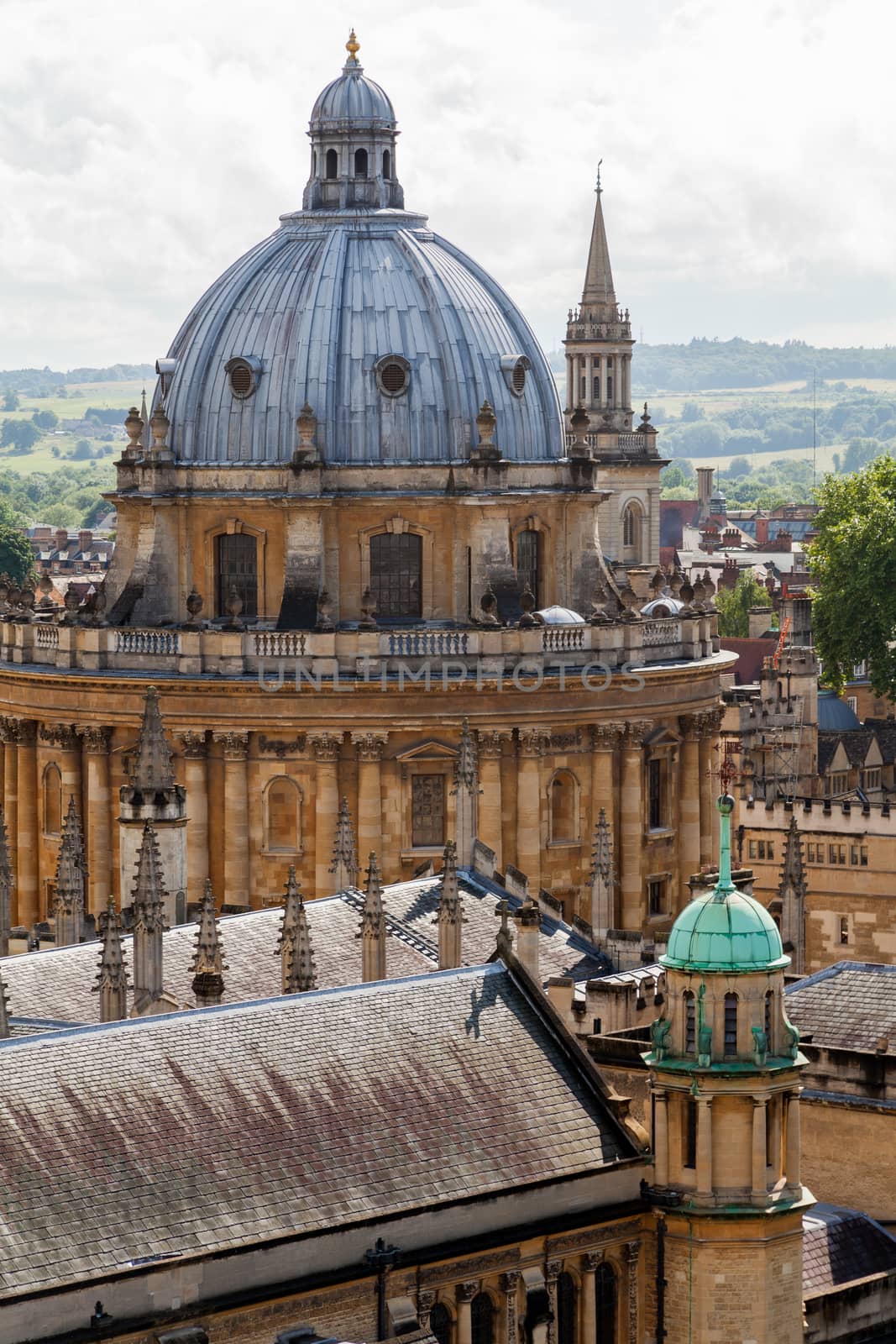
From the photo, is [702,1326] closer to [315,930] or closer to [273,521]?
[315,930]

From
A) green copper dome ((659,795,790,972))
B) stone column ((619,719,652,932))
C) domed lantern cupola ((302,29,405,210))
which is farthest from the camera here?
domed lantern cupola ((302,29,405,210))

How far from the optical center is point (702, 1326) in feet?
194

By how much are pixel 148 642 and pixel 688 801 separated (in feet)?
49.0

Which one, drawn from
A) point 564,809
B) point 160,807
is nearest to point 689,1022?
point 160,807

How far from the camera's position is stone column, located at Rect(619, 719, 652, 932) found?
335 feet

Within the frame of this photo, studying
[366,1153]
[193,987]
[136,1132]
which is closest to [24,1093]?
[136,1132]

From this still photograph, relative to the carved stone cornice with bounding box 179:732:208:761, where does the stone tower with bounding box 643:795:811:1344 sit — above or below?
below

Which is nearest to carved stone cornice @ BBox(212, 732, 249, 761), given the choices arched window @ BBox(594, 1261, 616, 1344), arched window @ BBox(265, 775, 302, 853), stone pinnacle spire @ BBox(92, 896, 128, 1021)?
arched window @ BBox(265, 775, 302, 853)

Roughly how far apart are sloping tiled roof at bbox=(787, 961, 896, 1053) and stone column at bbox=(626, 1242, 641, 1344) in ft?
38.0

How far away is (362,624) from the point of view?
99938 mm

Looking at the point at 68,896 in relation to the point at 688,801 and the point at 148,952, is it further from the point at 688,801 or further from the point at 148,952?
the point at 688,801

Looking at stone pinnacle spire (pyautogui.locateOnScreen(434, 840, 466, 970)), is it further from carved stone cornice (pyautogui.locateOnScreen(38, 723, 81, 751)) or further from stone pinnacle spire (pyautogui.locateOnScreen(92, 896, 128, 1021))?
carved stone cornice (pyautogui.locateOnScreen(38, 723, 81, 751))

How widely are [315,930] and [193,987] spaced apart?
317 inches

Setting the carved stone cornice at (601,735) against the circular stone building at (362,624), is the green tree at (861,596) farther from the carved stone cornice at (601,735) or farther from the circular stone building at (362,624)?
the carved stone cornice at (601,735)
